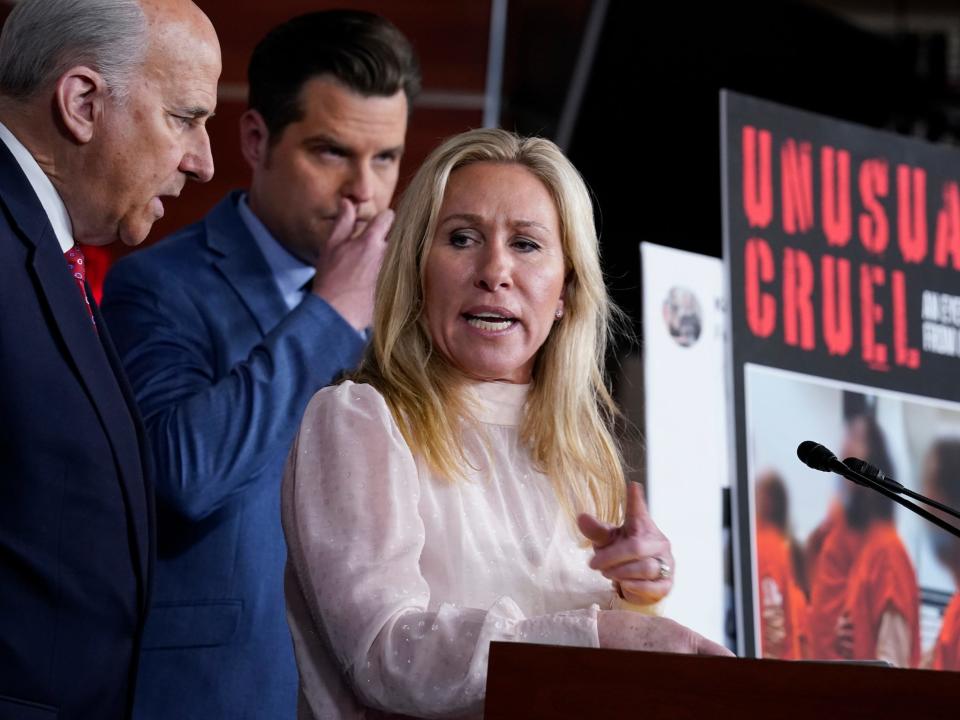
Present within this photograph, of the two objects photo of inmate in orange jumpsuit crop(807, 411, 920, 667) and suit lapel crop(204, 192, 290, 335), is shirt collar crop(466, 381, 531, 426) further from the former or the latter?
photo of inmate in orange jumpsuit crop(807, 411, 920, 667)

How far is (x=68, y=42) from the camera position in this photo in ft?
5.69

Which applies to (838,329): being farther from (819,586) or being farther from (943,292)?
(819,586)

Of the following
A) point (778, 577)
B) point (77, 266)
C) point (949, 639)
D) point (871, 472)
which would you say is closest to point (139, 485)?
point (77, 266)

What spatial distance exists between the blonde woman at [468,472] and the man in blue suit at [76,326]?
0.20 metres

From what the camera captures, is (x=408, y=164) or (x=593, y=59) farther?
(x=408, y=164)

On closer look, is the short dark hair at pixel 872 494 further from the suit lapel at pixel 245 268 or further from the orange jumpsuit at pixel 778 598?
the suit lapel at pixel 245 268

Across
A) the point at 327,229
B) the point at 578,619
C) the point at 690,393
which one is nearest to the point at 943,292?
the point at 690,393

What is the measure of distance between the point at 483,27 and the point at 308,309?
208cm

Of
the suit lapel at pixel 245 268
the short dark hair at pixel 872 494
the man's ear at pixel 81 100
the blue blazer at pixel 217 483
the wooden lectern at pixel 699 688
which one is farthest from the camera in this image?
the short dark hair at pixel 872 494

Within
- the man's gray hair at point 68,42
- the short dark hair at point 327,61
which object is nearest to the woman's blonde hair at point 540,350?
the man's gray hair at point 68,42

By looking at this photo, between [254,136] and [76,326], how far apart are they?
3.60ft

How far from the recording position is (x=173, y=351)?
7.43 feet

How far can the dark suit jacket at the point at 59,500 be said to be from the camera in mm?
1490

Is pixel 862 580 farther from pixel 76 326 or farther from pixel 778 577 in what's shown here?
pixel 76 326
